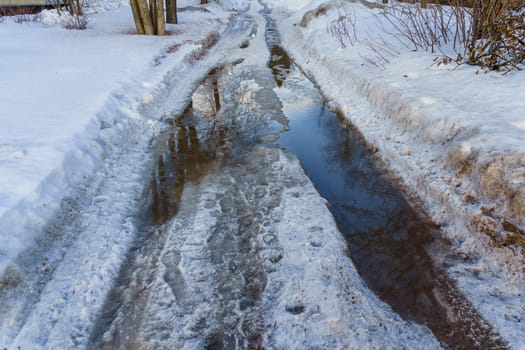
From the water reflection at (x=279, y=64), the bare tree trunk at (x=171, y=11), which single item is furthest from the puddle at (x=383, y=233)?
the bare tree trunk at (x=171, y=11)

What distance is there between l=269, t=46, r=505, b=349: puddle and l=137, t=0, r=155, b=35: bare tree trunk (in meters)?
10.2

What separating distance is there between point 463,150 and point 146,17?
13.6m

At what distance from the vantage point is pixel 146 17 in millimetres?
13562

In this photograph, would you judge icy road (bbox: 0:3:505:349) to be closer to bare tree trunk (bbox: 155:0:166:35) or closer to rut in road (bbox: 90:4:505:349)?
rut in road (bbox: 90:4:505:349)

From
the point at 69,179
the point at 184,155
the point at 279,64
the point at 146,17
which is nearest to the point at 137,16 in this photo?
the point at 146,17

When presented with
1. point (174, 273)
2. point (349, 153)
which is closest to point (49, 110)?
point (174, 273)

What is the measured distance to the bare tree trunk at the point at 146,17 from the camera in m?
13.3

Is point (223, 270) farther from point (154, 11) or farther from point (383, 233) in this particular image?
point (154, 11)

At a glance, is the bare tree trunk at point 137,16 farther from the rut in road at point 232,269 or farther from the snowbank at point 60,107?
the rut in road at point 232,269

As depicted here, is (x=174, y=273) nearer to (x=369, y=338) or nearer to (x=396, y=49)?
(x=369, y=338)

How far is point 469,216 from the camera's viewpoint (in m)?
3.66

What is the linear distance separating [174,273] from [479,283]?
2.96 metres

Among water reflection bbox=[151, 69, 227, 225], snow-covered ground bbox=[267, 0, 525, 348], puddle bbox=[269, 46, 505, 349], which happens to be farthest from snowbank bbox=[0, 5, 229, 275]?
snow-covered ground bbox=[267, 0, 525, 348]

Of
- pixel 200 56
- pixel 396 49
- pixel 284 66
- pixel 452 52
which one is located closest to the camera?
pixel 452 52
